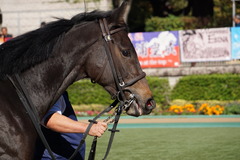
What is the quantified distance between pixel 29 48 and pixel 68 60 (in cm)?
28

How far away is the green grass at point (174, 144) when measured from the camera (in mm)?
7531

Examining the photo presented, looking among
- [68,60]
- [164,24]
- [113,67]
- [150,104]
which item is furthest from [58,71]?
[164,24]

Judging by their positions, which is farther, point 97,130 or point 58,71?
point 97,130

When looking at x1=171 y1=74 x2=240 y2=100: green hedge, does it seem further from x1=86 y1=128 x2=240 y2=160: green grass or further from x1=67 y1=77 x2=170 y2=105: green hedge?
x1=86 y1=128 x2=240 y2=160: green grass

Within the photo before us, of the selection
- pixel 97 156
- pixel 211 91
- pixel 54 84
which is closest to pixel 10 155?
pixel 54 84

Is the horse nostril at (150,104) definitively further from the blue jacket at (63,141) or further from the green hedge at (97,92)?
the green hedge at (97,92)

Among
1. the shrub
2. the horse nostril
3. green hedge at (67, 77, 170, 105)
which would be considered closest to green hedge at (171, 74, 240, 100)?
green hedge at (67, 77, 170, 105)

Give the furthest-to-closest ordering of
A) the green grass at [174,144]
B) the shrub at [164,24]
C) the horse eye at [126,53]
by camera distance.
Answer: the shrub at [164,24]
the green grass at [174,144]
the horse eye at [126,53]

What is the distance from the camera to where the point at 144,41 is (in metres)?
14.4

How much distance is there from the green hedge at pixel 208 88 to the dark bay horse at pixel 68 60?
10165 mm

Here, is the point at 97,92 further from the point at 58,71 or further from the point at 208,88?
the point at 58,71

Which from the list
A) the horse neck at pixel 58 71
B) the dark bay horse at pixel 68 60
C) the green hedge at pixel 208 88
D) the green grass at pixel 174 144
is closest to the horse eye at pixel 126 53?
the dark bay horse at pixel 68 60

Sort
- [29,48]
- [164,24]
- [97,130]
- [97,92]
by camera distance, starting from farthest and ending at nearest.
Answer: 1. [164,24]
2. [97,92]
3. [97,130]
4. [29,48]

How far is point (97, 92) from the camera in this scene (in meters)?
13.7
